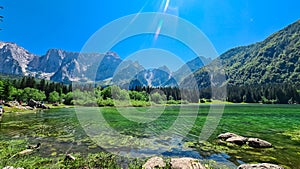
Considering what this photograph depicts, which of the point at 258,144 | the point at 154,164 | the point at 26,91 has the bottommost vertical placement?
the point at 258,144

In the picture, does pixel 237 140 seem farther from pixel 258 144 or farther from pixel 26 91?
pixel 26 91

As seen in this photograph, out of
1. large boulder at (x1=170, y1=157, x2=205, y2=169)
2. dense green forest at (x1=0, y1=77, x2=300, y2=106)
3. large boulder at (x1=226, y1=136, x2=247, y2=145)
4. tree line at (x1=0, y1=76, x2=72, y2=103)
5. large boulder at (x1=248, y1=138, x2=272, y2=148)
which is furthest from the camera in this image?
dense green forest at (x1=0, y1=77, x2=300, y2=106)

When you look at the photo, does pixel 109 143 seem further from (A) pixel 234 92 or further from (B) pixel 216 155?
(A) pixel 234 92

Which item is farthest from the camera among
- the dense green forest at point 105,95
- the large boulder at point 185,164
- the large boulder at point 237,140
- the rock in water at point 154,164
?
the dense green forest at point 105,95

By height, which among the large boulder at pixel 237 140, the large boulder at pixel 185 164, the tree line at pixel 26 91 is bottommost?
the large boulder at pixel 237 140

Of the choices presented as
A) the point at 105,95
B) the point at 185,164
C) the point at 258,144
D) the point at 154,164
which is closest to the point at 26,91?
the point at 105,95

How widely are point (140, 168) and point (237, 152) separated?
33.1 ft

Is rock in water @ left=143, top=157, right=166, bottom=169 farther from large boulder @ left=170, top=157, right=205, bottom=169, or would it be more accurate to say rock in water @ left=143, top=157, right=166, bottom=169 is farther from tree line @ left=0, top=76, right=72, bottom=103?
tree line @ left=0, top=76, right=72, bottom=103

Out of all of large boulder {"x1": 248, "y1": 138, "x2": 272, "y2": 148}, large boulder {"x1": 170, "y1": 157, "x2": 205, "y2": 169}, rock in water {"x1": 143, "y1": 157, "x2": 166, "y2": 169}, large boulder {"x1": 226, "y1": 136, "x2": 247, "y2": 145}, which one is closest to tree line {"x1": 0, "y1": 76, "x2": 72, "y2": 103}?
rock in water {"x1": 143, "y1": 157, "x2": 166, "y2": 169}

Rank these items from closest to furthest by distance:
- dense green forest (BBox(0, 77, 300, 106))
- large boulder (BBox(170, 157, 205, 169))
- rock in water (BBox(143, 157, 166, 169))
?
large boulder (BBox(170, 157, 205, 169)), rock in water (BBox(143, 157, 166, 169)), dense green forest (BBox(0, 77, 300, 106))

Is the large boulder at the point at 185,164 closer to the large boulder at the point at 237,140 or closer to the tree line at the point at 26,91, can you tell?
the large boulder at the point at 237,140

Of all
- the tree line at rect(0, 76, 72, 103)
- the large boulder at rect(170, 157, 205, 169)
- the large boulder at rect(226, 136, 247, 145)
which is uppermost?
the tree line at rect(0, 76, 72, 103)

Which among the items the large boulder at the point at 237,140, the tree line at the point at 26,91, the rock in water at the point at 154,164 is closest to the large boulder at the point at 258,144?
the large boulder at the point at 237,140

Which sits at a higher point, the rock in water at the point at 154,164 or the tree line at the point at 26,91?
the tree line at the point at 26,91
